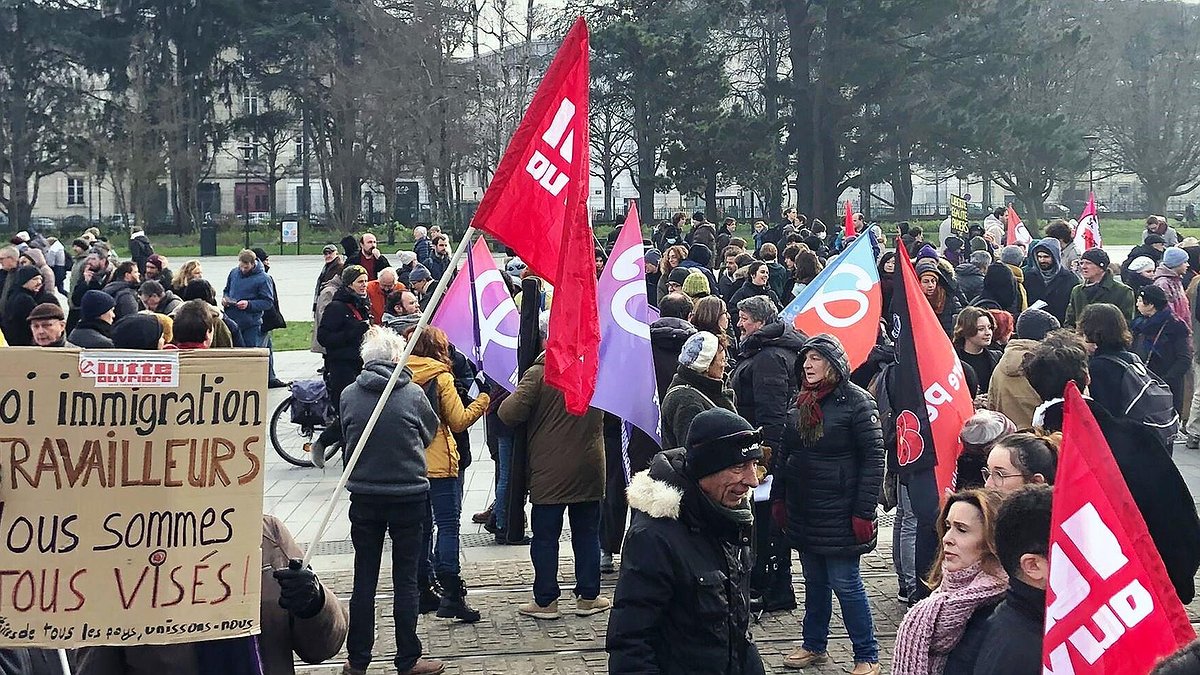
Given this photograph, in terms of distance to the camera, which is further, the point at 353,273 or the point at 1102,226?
the point at 1102,226

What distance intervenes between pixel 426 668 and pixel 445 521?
108 cm

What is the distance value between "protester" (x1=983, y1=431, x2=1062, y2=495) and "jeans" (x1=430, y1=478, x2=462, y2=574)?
3.68m

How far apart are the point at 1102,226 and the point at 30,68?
46121mm

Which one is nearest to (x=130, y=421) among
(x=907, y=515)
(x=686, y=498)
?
(x=686, y=498)

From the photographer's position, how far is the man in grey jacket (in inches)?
245

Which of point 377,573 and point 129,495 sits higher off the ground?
point 129,495

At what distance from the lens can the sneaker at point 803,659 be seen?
6582mm

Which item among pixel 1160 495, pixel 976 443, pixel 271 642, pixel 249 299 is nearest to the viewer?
pixel 271 642

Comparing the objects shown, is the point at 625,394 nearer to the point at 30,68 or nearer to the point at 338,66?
Result: the point at 338,66

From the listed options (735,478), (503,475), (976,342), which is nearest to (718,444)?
(735,478)

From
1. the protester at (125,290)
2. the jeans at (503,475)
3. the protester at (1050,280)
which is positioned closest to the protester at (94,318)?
the protester at (125,290)

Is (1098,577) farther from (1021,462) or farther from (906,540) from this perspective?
(906,540)

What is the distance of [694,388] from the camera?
677cm

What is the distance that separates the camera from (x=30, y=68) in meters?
57.5
